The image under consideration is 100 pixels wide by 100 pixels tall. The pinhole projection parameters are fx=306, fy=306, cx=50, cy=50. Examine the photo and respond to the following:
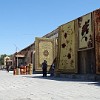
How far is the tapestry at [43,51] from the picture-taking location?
4028 centimetres

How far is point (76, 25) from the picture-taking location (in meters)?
26.3

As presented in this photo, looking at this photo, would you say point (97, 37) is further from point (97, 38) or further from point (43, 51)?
point (43, 51)

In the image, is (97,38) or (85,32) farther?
(85,32)

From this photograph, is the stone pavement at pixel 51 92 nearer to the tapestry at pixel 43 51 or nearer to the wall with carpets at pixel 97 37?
the wall with carpets at pixel 97 37

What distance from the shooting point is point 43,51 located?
1606 inches

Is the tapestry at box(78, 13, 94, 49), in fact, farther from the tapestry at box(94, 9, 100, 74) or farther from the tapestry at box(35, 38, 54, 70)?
the tapestry at box(35, 38, 54, 70)

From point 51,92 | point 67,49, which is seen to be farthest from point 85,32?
A: point 51,92

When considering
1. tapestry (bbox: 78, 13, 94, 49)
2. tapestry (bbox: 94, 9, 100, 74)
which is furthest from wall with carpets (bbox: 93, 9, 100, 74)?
tapestry (bbox: 78, 13, 94, 49)

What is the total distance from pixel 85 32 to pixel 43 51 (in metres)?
16.8

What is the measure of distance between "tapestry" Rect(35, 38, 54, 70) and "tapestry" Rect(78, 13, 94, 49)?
15264mm

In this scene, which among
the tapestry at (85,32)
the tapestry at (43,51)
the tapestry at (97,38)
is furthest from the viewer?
the tapestry at (43,51)

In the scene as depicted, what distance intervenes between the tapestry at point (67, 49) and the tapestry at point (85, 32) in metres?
1.36

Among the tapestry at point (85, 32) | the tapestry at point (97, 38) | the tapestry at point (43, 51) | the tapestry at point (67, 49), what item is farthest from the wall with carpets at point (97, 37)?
the tapestry at point (43, 51)

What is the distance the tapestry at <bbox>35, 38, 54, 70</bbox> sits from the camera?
1586 inches
